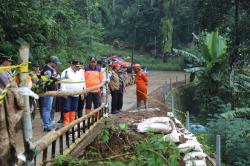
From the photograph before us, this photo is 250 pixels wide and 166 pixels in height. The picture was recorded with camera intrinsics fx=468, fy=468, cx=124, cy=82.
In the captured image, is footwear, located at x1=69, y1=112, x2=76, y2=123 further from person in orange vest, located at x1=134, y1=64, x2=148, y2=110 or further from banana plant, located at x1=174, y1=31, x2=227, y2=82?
banana plant, located at x1=174, y1=31, x2=227, y2=82

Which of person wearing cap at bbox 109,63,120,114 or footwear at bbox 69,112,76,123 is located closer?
footwear at bbox 69,112,76,123

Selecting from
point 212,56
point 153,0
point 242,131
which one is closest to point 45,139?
point 242,131

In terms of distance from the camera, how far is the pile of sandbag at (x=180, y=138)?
8.58m

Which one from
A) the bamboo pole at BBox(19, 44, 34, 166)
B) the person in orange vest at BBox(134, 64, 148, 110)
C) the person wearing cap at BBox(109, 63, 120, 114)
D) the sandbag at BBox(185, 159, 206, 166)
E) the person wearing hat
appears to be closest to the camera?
the bamboo pole at BBox(19, 44, 34, 166)

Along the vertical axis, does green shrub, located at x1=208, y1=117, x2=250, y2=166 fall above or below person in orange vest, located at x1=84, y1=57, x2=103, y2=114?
below

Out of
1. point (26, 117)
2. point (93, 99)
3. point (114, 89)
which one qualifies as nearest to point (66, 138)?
point (26, 117)

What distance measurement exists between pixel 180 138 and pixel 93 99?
8.35 ft

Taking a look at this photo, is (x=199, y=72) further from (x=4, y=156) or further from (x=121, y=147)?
(x=4, y=156)

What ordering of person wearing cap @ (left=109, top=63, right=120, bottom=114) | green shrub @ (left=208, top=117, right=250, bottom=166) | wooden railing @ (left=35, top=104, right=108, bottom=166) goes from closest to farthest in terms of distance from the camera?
wooden railing @ (left=35, top=104, right=108, bottom=166) < green shrub @ (left=208, top=117, right=250, bottom=166) < person wearing cap @ (left=109, top=63, right=120, bottom=114)

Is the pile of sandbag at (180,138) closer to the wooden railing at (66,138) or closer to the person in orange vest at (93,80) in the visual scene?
the wooden railing at (66,138)

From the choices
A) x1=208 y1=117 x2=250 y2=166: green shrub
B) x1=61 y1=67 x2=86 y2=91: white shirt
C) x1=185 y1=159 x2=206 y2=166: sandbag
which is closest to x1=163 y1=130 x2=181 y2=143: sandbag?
x1=185 y1=159 x2=206 y2=166: sandbag

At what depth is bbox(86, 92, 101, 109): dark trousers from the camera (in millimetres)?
10756

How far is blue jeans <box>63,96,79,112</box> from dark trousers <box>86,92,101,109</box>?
1133 millimetres

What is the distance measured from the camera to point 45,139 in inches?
212
